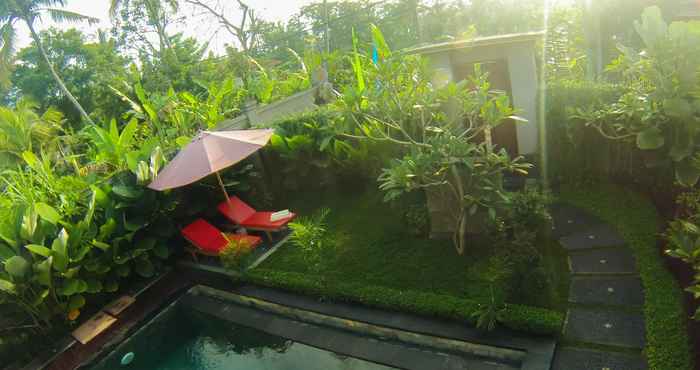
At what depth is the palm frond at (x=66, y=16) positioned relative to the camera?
18.1m

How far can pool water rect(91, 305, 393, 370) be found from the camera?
14.6 ft

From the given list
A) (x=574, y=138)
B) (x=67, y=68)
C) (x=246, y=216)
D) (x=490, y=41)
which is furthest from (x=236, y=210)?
(x=67, y=68)

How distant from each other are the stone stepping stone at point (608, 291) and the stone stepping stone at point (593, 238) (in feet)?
2.17

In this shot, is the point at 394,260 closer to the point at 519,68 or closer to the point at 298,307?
the point at 298,307

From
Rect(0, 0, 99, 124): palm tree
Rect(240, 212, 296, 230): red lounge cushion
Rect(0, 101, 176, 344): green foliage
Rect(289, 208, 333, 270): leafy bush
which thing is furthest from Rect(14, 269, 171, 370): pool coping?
Rect(0, 0, 99, 124): palm tree

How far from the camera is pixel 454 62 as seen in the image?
721cm

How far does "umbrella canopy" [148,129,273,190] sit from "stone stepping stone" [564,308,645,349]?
15.9 ft

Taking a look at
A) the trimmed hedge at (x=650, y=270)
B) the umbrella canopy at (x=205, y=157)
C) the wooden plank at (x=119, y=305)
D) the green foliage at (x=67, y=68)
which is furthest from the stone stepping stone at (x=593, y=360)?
the green foliage at (x=67, y=68)

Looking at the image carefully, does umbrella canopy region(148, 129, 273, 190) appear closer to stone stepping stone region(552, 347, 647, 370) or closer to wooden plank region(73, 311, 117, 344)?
wooden plank region(73, 311, 117, 344)

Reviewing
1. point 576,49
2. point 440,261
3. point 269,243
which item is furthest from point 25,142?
point 576,49

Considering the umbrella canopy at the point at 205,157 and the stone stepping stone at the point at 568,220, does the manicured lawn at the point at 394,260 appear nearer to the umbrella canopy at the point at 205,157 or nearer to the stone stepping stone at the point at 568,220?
the stone stepping stone at the point at 568,220

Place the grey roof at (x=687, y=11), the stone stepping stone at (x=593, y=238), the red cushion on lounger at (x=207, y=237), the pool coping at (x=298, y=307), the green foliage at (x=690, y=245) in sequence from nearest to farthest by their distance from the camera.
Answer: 1. the green foliage at (x=690, y=245)
2. the pool coping at (x=298, y=307)
3. the stone stepping stone at (x=593, y=238)
4. the red cushion on lounger at (x=207, y=237)
5. the grey roof at (x=687, y=11)

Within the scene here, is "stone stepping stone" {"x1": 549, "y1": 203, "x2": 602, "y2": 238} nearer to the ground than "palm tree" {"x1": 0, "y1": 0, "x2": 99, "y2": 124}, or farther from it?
nearer to the ground

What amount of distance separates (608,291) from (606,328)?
0.59 metres
